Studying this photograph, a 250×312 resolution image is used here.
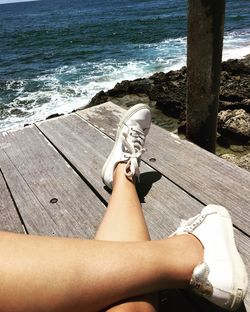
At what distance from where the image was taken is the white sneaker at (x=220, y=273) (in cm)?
120

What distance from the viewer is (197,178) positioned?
218 centimetres

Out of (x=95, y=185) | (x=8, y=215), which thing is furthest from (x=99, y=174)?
(x=8, y=215)

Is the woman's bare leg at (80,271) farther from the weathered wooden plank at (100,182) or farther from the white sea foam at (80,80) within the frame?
the white sea foam at (80,80)

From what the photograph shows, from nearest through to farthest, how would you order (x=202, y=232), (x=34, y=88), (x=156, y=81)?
1. (x=202, y=232)
2. (x=156, y=81)
3. (x=34, y=88)

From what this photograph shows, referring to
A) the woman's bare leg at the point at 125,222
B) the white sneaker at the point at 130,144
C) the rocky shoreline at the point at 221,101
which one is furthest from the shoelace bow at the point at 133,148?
the rocky shoreline at the point at 221,101

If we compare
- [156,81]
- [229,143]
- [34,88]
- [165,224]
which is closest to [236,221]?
[165,224]

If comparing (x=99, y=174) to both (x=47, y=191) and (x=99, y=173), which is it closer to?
(x=99, y=173)

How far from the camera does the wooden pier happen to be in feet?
6.07

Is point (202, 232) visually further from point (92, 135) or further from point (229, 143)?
point (229, 143)

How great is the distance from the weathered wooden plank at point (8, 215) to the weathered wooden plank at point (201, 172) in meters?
0.96

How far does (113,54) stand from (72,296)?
→ 69.6ft

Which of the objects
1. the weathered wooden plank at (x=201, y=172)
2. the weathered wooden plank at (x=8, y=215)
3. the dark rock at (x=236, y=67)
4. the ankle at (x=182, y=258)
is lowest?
the dark rock at (x=236, y=67)

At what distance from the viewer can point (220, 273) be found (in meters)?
1.22

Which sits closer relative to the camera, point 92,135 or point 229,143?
point 92,135
